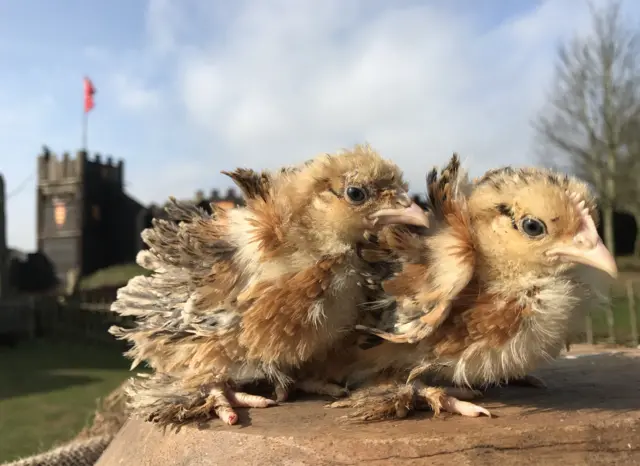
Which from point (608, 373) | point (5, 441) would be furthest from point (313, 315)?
point (5, 441)

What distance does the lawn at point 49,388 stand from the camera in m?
2.99

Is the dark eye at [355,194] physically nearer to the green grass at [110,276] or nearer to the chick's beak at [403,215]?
the chick's beak at [403,215]

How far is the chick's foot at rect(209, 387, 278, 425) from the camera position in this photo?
0.88 meters

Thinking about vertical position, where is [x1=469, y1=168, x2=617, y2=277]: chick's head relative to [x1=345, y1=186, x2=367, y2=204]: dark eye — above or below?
below

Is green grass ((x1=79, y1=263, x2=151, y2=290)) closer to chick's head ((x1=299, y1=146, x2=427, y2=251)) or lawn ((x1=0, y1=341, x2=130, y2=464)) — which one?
lawn ((x1=0, y1=341, x2=130, y2=464))

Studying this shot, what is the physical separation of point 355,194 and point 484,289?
0.82 ft

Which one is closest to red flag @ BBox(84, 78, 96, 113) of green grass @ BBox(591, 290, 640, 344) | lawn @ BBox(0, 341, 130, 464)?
lawn @ BBox(0, 341, 130, 464)

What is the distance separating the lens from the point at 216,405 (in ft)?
2.90

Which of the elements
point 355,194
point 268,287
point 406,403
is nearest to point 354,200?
point 355,194

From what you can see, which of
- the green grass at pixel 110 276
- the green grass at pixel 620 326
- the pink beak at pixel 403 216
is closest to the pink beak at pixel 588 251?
the pink beak at pixel 403 216

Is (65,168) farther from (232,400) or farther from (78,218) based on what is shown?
(232,400)

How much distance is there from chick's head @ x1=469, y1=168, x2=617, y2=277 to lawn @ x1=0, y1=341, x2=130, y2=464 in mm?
2316

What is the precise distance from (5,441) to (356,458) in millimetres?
2874

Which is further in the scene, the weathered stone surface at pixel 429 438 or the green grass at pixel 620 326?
the green grass at pixel 620 326
